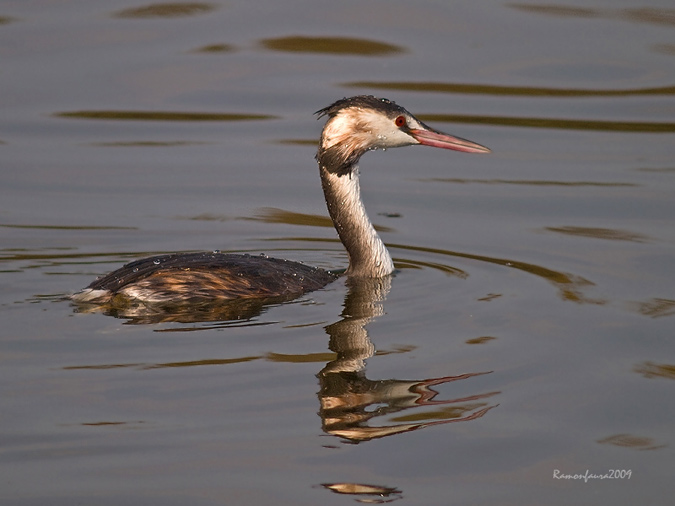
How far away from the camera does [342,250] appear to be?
9.45 meters

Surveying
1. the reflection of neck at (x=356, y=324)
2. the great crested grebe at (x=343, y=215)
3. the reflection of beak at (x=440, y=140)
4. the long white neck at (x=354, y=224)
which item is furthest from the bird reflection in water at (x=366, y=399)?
the reflection of beak at (x=440, y=140)

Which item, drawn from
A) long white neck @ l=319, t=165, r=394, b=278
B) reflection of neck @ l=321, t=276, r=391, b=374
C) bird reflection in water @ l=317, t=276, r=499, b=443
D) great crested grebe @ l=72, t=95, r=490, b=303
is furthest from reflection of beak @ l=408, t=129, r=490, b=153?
bird reflection in water @ l=317, t=276, r=499, b=443

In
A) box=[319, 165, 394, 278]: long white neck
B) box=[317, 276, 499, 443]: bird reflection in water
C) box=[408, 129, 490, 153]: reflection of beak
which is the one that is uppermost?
box=[408, 129, 490, 153]: reflection of beak

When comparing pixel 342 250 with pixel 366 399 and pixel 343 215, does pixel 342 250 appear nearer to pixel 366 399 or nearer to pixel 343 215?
pixel 343 215

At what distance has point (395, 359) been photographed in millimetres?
6707

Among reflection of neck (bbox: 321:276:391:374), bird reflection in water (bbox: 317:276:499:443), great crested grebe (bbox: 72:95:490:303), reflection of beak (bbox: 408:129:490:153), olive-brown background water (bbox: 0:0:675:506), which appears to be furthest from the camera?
reflection of beak (bbox: 408:129:490:153)

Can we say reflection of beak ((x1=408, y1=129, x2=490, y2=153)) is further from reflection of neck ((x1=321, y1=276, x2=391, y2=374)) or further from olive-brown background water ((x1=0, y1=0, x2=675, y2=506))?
reflection of neck ((x1=321, y1=276, x2=391, y2=374))

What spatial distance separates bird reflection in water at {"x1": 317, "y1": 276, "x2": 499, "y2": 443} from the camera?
5859mm

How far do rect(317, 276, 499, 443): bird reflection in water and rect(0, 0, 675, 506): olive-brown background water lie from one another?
2cm

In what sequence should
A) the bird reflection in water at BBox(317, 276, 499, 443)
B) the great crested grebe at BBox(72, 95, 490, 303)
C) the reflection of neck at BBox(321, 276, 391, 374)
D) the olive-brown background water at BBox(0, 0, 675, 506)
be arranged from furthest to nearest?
the great crested grebe at BBox(72, 95, 490, 303), the reflection of neck at BBox(321, 276, 391, 374), the bird reflection in water at BBox(317, 276, 499, 443), the olive-brown background water at BBox(0, 0, 675, 506)

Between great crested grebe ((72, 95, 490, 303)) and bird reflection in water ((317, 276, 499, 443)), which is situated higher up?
great crested grebe ((72, 95, 490, 303))

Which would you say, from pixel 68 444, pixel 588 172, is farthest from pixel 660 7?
pixel 68 444

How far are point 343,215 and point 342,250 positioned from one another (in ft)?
2.90

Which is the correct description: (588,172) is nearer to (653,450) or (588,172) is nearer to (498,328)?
(498,328)
